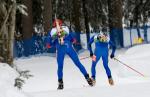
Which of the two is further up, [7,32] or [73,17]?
[7,32]

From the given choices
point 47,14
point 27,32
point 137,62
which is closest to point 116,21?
point 47,14

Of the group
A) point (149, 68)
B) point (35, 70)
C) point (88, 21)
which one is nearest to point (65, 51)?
point (149, 68)

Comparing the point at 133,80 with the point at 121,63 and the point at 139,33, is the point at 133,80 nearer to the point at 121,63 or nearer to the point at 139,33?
the point at 121,63

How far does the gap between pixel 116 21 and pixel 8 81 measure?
27.6m

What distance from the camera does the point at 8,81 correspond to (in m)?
7.62

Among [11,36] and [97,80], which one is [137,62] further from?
[11,36]

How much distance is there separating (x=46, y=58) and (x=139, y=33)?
11442 mm

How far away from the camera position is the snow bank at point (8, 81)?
24.6ft

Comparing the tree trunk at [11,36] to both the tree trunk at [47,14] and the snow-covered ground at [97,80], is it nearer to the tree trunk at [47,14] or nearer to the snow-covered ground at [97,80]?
the snow-covered ground at [97,80]

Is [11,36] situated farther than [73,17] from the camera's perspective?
No

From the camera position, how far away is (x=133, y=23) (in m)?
43.2

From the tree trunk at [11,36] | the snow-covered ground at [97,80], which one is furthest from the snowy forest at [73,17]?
the tree trunk at [11,36]

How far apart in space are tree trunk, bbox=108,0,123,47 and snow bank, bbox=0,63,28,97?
26.0m

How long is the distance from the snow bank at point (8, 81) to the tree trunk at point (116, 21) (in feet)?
85.4
